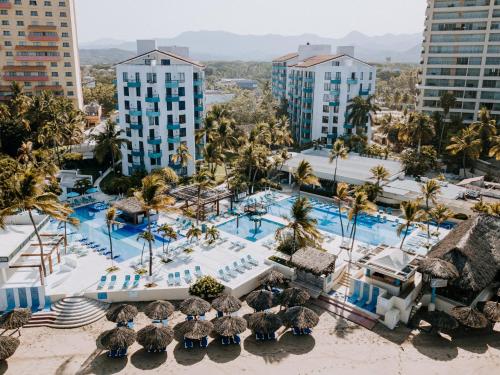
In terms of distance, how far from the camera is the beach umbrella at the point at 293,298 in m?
30.8

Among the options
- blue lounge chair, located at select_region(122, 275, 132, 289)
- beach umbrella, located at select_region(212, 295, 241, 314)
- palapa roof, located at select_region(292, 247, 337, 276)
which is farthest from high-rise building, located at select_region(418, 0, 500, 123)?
blue lounge chair, located at select_region(122, 275, 132, 289)

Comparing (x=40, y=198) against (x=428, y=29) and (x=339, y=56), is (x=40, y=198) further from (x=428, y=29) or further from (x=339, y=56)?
(x=428, y=29)

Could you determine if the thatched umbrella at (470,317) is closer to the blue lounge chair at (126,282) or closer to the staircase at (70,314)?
the blue lounge chair at (126,282)

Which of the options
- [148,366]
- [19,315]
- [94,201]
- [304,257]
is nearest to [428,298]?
[304,257]

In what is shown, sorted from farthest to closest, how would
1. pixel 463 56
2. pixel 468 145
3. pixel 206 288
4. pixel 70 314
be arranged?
pixel 463 56
pixel 468 145
pixel 206 288
pixel 70 314

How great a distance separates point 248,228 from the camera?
157 feet

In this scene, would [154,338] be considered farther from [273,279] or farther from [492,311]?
[492,311]

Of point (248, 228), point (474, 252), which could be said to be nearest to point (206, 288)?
point (248, 228)

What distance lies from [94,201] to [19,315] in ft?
90.9

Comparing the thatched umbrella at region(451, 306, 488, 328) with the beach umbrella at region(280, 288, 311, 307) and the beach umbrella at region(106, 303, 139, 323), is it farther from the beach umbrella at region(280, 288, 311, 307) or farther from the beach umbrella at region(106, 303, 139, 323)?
the beach umbrella at region(106, 303, 139, 323)

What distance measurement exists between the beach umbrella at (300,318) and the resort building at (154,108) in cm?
3866

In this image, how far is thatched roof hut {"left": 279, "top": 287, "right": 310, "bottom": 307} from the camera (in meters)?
30.8

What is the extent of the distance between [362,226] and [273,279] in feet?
63.3

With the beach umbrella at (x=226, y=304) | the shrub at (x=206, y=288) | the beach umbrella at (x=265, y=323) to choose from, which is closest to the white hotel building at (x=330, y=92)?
the shrub at (x=206, y=288)
